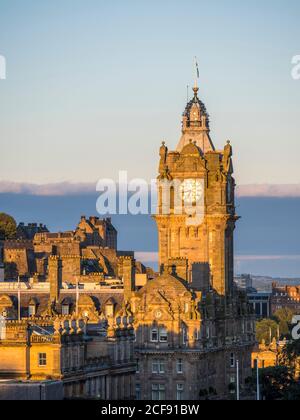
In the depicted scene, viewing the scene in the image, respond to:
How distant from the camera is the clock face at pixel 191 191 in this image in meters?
194

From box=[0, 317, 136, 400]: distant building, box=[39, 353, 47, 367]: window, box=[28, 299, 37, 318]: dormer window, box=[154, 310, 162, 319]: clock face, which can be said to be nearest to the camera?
box=[0, 317, 136, 400]: distant building

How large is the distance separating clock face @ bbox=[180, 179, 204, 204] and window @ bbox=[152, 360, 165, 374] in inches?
827

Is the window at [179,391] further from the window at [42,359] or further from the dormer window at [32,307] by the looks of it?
the window at [42,359]

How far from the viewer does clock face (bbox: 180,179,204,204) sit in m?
194

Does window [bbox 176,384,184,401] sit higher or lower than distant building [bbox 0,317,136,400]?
lower

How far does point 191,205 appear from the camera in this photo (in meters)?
194

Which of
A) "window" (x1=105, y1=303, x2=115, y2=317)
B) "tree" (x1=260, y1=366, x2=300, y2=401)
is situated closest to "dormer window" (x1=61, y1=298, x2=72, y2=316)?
"window" (x1=105, y1=303, x2=115, y2=317)

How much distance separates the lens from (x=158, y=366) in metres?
177

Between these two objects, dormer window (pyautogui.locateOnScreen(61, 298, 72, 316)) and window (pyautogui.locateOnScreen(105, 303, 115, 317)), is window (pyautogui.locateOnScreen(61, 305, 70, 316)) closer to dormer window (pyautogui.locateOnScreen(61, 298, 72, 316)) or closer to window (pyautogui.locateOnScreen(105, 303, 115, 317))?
dormer window (pyautogui.locateOnScreen(61, 298, 72, 316))

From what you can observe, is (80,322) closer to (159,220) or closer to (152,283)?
(152,283)

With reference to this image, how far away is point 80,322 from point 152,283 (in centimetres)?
2360

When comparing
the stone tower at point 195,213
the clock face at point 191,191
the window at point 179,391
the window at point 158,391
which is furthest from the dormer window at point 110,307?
the clock face at point 191,191

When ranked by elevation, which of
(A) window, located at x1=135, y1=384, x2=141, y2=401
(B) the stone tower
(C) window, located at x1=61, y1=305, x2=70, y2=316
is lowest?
(A) window, located at x1=135, y1=384, x2=141, y2=401

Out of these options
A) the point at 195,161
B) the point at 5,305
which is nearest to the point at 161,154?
the point at 195,161
